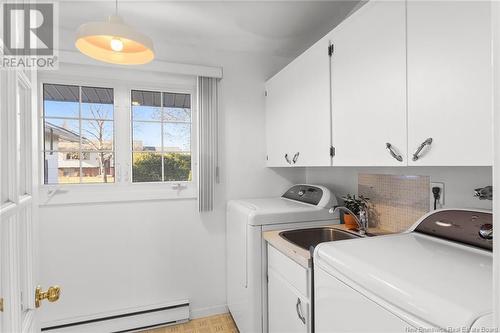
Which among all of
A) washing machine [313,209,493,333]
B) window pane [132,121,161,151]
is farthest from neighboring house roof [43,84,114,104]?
washing machine [313,209,493,333]

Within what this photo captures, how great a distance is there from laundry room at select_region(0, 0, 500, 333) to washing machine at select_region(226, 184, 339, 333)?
0.02m

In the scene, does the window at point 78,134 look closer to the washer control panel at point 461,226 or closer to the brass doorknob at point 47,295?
the brass doorknob at point 47,295

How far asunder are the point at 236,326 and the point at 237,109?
195 centimetres

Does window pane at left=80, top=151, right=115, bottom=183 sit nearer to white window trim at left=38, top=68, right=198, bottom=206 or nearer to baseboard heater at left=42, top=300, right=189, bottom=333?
white window trim at left=38, top=68, right=198, bottom=206

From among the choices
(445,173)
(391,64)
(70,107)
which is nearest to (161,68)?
(70,107)

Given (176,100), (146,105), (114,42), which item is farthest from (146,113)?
(114,42)

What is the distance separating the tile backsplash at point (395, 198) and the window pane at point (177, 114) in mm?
1642

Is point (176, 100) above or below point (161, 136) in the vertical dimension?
above

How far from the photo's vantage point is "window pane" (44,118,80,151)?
2.16 metres

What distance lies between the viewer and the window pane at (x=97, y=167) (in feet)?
7.39

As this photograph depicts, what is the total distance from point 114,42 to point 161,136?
1.20m

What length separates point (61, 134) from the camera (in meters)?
2.19

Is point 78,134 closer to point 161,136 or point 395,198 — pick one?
point 161,136

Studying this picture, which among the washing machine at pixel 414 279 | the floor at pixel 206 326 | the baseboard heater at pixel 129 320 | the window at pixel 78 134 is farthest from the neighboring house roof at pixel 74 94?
the washing machine at pixel 414 279
